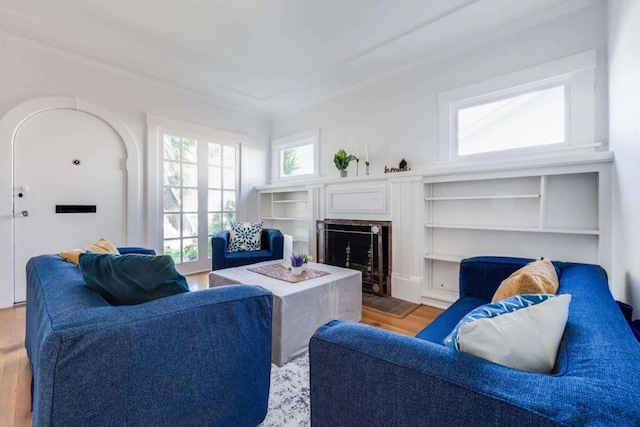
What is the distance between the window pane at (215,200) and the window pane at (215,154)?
0.46 metres

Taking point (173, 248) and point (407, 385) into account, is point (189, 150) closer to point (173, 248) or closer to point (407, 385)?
point (173, 248)

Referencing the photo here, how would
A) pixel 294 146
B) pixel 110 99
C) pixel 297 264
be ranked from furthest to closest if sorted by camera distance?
pixel 294 146 → pixel 110 99 → pixel 297 264

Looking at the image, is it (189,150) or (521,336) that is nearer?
(521,336)

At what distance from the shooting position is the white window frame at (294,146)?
445 centimetres

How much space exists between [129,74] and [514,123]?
14.5 ft

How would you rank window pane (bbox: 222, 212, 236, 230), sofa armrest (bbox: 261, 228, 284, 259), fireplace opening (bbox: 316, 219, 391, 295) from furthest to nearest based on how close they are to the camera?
window pane (bbox: 222, 212, 236, 230), sofa armrest (bbox: 261, 228, 284, 259), fireplace opening (bbox: 316, 219, 391, 295)

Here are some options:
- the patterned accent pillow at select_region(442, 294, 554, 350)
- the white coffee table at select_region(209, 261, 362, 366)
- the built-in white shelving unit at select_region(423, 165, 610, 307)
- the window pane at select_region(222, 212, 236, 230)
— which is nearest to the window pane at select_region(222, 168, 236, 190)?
the window pane at select_region(222, 212, 236, 230)

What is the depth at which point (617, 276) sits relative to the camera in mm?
1922

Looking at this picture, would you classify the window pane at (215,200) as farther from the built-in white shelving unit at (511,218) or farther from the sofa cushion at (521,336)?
the sofa cushion at (521,336)

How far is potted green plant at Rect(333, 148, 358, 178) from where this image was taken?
3834mm

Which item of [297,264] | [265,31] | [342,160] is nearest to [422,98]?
[342,160]

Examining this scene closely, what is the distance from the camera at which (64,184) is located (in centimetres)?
317

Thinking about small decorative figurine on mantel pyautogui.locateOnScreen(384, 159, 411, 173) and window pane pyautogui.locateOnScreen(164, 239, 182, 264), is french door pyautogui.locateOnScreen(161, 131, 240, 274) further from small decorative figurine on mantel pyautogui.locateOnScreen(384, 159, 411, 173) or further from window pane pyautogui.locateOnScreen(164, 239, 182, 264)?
small decorative figurine on mantel pyautogui.locateOnScreen(384, 159, 411, 173)

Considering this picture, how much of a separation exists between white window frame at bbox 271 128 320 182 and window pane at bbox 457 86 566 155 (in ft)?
6.82
